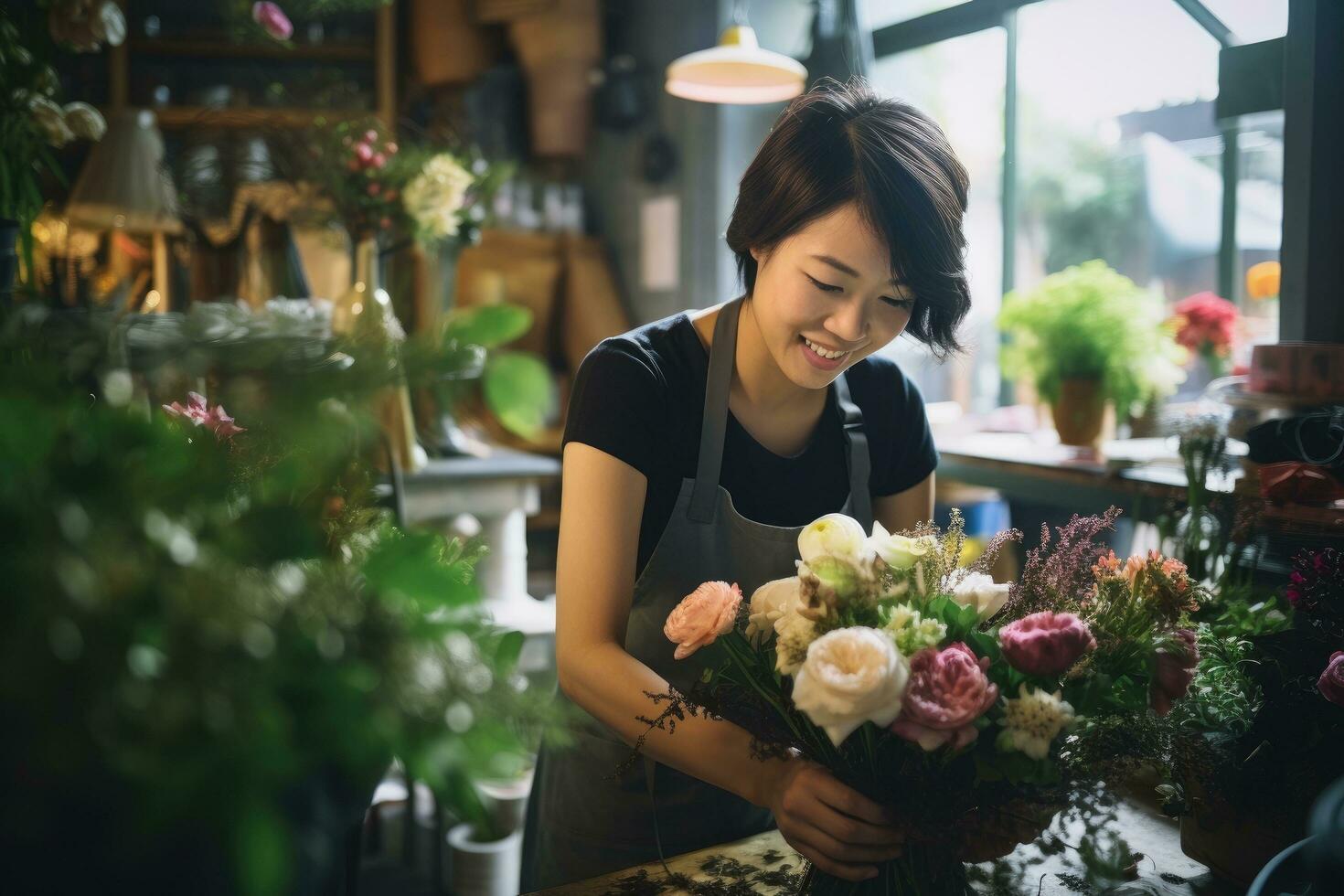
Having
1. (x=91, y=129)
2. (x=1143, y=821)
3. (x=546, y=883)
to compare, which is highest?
(x=91, y=129)

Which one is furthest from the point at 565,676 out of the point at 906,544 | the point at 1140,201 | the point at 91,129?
the point at 1140,201

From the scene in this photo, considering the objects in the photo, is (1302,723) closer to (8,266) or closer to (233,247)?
(8,266)

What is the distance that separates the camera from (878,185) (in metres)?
1.22

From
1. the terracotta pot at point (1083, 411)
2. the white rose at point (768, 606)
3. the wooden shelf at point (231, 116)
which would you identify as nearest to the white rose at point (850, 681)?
the white rose at point (768, 606)

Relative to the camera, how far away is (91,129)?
1599mm

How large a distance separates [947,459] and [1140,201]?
4.37ft

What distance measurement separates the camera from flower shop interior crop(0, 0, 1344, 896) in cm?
39

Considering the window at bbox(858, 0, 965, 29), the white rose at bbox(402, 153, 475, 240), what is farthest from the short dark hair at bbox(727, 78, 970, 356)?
the window at bbox(858, 0, 965, 29)

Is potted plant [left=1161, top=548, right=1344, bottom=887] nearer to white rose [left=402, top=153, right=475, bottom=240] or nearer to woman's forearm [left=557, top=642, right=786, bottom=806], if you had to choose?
woman's forearm [left=557, top=642, right=786, bottom=806]

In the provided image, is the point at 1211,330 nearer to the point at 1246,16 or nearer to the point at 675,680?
the point at 1246,16

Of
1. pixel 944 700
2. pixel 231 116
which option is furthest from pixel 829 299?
pixel 231 116

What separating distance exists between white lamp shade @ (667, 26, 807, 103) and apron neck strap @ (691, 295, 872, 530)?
6.10ft

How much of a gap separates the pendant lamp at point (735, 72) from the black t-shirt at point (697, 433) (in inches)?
71.0

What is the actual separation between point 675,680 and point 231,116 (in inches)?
147
